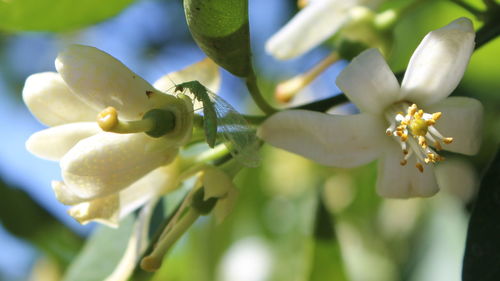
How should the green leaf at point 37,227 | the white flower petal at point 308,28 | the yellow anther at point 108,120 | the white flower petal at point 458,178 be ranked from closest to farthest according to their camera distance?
the yellow anther at point 108,120
the white flower petal at point 308,28
the green leaf at point 37,227
the white flower petal at point 458,178

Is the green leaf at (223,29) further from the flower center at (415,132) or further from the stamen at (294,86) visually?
the stamen at (294,86)

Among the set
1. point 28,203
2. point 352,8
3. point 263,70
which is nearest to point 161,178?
point 352,8

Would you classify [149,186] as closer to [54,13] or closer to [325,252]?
[54,13]

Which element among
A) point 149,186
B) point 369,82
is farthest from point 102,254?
point 369,82

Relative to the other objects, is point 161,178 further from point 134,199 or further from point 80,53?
point 80,53

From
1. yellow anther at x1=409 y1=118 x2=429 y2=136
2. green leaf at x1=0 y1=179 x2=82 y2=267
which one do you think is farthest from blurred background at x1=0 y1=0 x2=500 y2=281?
yellow anther at x1=409 y1=118 x2=429 y2=136

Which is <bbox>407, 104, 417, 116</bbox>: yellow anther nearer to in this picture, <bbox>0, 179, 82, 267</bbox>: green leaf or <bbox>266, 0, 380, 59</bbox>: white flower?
<bbox>266, 0, 380, 59</bbox>: white flower

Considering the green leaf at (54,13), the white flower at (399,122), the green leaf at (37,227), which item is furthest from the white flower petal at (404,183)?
the green leaf at (37,227)
